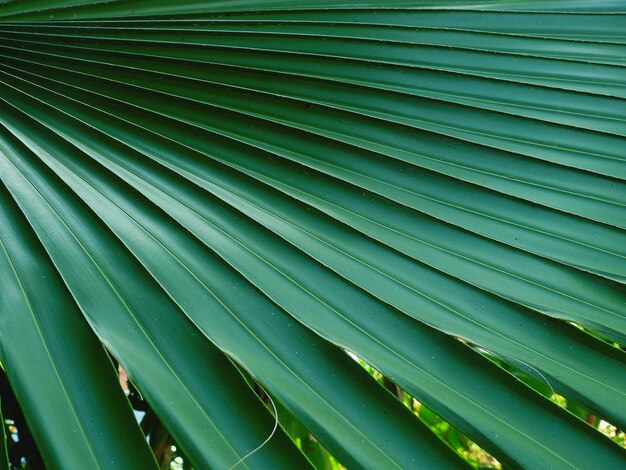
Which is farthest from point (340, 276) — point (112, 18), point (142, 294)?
point (112, 18)

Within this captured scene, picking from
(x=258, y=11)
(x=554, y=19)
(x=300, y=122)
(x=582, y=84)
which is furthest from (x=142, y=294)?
(x=554, y=19)

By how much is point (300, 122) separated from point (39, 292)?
416mm

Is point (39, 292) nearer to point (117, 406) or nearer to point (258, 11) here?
point (117, 406)

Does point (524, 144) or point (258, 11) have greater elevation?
point (258, 11)

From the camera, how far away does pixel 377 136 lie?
0.84 meters

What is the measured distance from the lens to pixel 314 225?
27.8 inches

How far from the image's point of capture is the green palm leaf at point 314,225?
501 millimetres

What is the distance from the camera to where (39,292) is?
1.79 feet

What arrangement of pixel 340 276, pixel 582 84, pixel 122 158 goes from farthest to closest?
pixel 582 84
pixel 122 158
pixel 340 276

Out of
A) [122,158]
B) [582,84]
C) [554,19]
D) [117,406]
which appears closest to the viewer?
[117,406]

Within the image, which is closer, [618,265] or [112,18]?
[618,265]

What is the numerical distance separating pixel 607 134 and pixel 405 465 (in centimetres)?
56

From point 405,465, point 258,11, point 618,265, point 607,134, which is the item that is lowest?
point 405,465

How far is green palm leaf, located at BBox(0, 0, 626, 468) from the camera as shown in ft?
1.64
